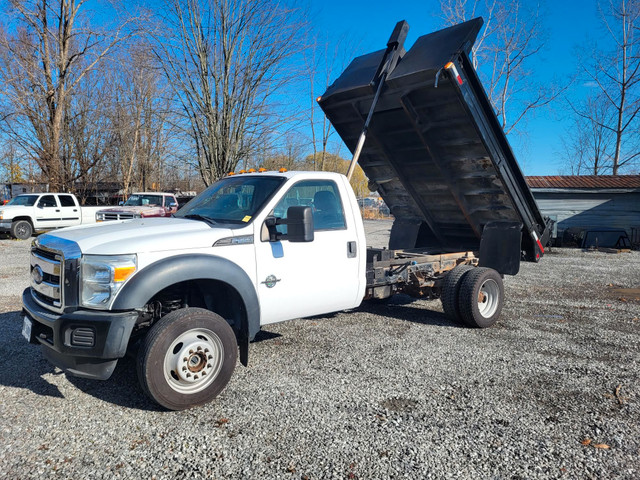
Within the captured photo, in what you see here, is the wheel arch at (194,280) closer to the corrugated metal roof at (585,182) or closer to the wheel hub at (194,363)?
the wheel hub at (194,363)

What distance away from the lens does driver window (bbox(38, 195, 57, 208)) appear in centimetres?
1897

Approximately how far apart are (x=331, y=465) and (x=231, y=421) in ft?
3.12

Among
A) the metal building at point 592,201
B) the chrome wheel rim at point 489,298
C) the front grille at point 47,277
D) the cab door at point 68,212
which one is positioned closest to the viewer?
the front grille at point 47,277

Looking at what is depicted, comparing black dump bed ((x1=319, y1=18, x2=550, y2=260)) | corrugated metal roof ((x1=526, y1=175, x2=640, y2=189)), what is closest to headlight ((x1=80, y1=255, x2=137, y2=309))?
black dump bed ((x1=319, y1=18, x2=550, y2=260))

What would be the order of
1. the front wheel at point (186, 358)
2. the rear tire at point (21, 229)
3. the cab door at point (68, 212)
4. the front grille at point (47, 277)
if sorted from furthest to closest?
1. the cab door at point (68, 212)
2. the rear tire at point (21, 229)
3. the front grille at point (47, 277)
4. the front wheel at point (186, 358)

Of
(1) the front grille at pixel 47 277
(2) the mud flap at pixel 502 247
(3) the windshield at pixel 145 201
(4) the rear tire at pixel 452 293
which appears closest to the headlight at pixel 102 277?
(1) the front grille at pixel 47 277

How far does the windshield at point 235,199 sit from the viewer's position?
4.49m

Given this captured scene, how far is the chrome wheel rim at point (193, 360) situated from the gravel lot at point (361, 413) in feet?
0.78

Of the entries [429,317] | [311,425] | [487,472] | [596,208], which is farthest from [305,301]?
[596,208]

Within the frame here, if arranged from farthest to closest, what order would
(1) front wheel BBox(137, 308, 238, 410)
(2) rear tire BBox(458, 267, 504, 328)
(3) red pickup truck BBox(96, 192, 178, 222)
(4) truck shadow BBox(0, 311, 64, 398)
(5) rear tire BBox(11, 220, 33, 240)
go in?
(5) rear tire BBox(11, 220, 33, 240), (3) red pickup truck BBox(96, 192, 178, 222), (2) rear tire BBox(458, 267, 504, 328), (4) truck shadow BBox(0, 311, 64, 398), (1) front wheel BBox(137, 308, 238, 410)

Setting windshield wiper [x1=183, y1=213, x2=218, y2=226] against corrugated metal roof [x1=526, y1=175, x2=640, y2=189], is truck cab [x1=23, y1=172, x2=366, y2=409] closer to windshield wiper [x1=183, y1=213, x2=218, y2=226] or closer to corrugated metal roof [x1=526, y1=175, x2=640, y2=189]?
windshield wiper [x1=183, y1=213, x2=218, y2=226]

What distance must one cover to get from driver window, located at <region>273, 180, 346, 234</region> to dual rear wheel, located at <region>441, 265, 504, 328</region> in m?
2.18

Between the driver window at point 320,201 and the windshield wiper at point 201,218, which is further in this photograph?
the driver window at point 320,201

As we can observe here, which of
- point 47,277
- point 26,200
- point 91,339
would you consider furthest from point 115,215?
point 91,339
